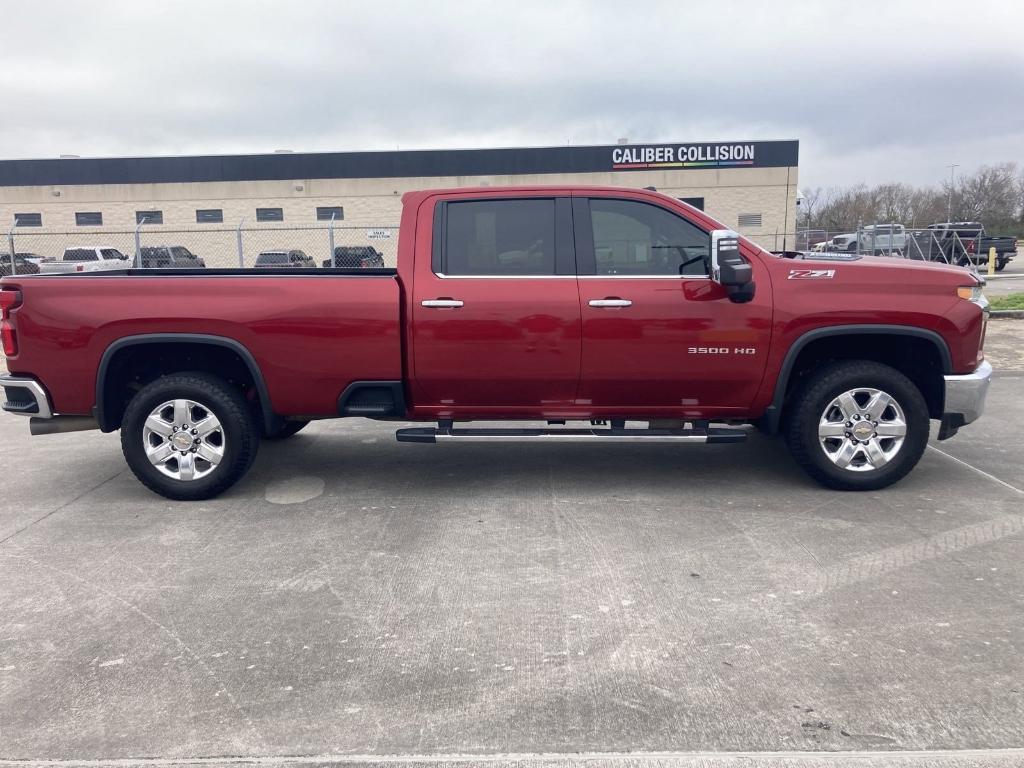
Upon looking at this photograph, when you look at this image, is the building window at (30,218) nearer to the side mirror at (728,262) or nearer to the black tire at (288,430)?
the black tire at (288,430)

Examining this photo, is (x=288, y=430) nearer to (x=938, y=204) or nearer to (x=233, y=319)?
(x=233, y=319)

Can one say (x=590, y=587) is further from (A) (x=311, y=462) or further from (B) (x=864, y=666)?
(A) (x=311, y=462)

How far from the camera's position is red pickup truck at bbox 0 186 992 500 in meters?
5.23

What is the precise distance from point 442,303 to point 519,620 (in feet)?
7.41

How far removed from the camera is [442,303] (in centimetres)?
523

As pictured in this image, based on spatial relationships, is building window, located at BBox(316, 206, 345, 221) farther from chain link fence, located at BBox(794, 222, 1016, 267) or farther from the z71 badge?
the z71 badge

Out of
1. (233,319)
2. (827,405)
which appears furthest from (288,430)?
(827,405)

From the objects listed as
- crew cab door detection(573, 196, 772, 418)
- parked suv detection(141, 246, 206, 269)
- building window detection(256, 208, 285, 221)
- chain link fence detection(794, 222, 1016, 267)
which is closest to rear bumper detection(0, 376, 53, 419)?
crew cab door detection(573, 196, 772, 418)

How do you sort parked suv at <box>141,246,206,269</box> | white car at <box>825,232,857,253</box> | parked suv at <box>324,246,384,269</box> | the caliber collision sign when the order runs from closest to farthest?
parked suv at <box>141,246,206,269</box> < parked suv at <box>324,246,384,269</box> < white car at <box>825,232,857,253</box> < the caliber collision sign

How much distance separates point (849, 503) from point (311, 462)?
3.98 m

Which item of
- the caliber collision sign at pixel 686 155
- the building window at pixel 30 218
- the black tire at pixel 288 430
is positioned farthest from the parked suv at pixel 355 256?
the building window at pixel 30 218

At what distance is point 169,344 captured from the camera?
5.47 m

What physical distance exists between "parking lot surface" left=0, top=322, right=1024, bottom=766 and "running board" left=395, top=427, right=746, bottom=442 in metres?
0.39

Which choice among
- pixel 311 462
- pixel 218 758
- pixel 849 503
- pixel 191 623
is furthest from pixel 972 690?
pixel 311 462
